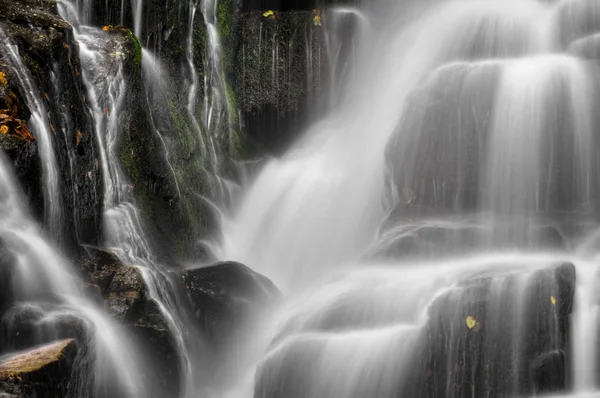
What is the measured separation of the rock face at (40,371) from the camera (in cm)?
550

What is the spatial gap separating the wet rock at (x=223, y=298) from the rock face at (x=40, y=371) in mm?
2913

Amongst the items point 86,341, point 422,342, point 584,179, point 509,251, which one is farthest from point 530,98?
point 86,341

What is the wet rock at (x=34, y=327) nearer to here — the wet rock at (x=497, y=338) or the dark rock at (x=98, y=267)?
the dark rock at (x=98, y=267)

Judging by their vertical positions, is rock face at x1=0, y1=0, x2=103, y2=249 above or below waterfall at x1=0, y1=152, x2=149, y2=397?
above

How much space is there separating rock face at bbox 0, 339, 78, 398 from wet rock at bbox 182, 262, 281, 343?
2.91 metres

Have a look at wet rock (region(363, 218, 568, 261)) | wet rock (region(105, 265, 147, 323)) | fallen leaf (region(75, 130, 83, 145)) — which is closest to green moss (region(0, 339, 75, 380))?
wet rock (region(105, 265, 147, 323))

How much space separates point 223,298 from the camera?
9273 mm

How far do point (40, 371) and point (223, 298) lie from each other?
3675 millimetres

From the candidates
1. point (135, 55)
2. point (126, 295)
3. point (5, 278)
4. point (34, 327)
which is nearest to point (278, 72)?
point (135, 55)

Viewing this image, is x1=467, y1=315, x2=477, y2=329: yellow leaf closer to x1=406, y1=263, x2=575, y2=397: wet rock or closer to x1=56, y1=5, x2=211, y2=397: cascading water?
x1=406, y1=263, x2=575, y2=397: wet rock

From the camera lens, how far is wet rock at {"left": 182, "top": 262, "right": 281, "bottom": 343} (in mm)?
9156

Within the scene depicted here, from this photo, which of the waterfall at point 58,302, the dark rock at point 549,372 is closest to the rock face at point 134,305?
the waterfall at point 58,302

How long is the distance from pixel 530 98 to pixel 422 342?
440 cm

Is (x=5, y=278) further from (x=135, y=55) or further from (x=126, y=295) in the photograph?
(x=135, y=55)
